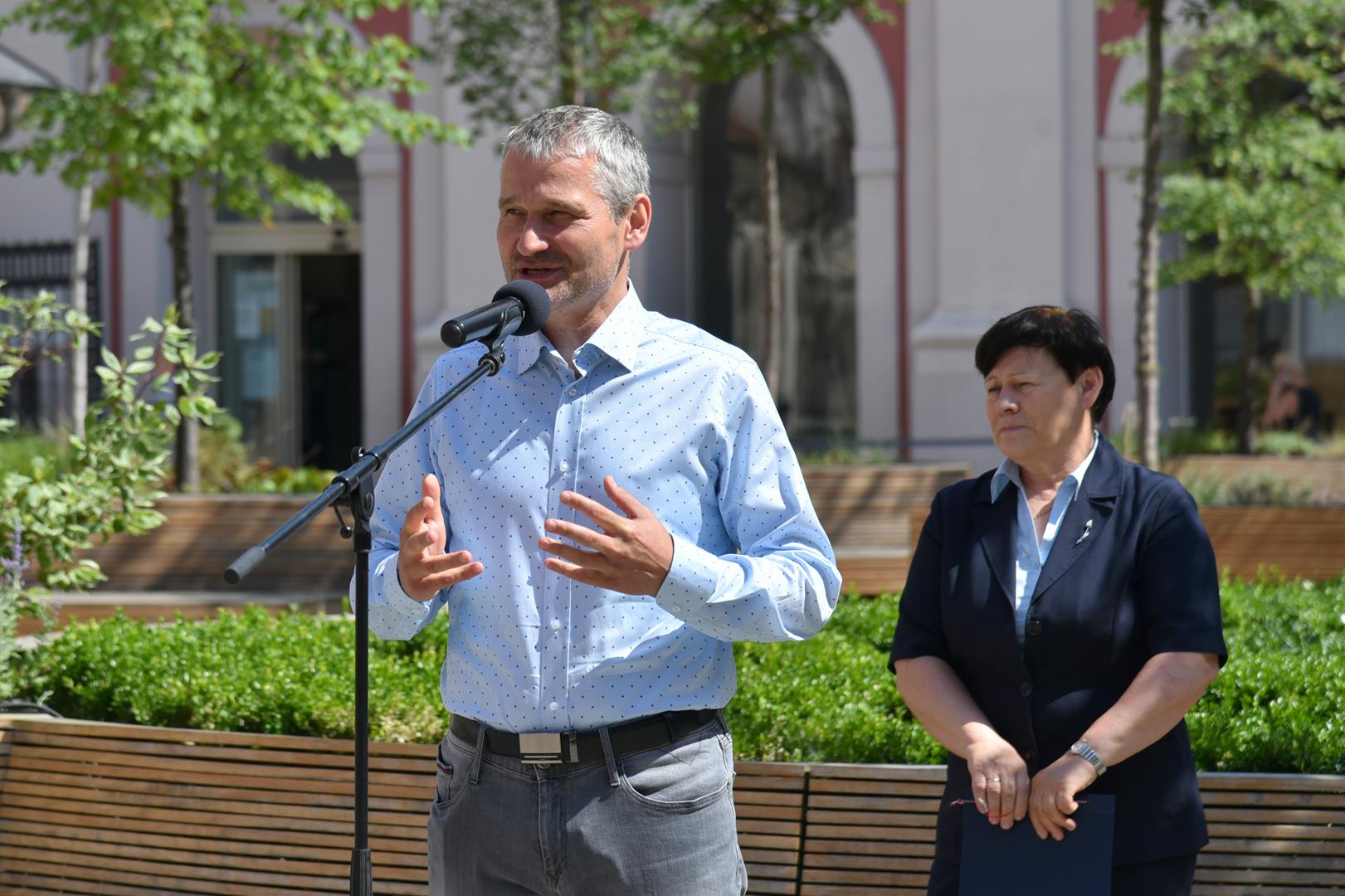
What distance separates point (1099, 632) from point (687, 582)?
3.27ft

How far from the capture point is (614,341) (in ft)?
9.60

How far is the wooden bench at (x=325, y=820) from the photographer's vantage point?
4164mm

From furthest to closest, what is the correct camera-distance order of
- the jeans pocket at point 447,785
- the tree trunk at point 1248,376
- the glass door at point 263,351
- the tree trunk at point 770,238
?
the glass door at point 263,351 < the tree trunk at point 1248,376 < the tree trunk at point 770,238 < the jeans pocket at point 447,785

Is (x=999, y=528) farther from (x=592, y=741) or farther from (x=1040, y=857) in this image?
(x=592, y=741)

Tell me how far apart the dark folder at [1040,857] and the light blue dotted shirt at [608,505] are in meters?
0.61

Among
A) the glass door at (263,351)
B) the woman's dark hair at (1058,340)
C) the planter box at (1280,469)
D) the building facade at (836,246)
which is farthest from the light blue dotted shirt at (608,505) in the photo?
the glass door at (263,351)

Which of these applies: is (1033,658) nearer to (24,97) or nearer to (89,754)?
(89,754)

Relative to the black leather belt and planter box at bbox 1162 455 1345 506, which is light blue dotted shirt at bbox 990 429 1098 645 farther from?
planter box at bbox 1162 455 1345 506

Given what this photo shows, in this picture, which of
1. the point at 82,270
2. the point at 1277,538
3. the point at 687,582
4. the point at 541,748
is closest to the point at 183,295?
the point at 82,270

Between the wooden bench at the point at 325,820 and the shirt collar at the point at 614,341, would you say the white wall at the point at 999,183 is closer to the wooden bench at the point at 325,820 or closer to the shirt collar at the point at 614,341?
the wooden bench at the point at 325,820

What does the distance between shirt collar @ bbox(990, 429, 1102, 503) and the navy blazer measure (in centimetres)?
3

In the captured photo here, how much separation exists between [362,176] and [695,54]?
17.1 ft

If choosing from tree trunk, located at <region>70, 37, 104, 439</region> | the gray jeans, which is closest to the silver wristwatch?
the gray jeans

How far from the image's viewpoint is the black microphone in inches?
98.0
